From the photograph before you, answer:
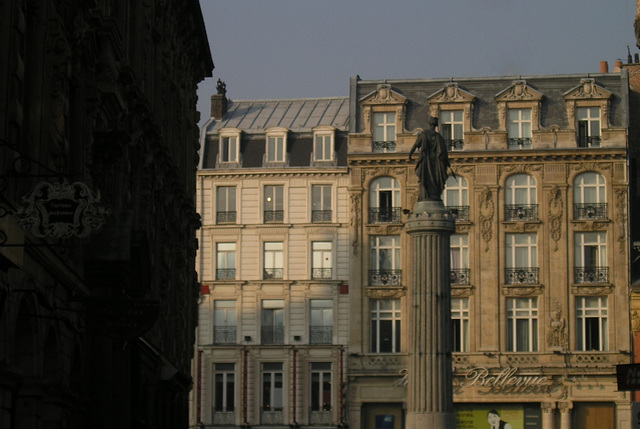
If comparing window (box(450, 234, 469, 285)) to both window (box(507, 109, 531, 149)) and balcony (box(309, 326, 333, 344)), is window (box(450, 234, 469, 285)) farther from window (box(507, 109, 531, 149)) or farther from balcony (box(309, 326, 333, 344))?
balcony (box(309, 326, 333, 344))

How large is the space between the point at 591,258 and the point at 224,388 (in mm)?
19012

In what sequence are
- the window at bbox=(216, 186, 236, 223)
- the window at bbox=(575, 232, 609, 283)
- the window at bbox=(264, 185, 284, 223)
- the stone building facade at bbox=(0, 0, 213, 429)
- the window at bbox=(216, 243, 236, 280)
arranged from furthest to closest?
the window at bbox=(216, 186, 236, 223), the window at bbox=(216, 243, 236, 280), the window at bbox=(264, 185, 284, 223), the window at bbox=(575, 232, 609, 283), the stone building facade at bbox=(0, 0, 213, 429)

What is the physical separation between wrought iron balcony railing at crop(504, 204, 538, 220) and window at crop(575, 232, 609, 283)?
2.33m

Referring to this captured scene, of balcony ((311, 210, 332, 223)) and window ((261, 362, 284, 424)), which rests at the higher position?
balcony ((311, 210, 332, 223))

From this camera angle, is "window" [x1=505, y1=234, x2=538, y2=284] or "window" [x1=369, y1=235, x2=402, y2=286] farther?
"window" [x1=369, y1=235, x2=402, y2=286]

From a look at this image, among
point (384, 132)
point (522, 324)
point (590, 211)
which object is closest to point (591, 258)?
point (590, 211)

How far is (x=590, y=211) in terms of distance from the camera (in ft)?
217

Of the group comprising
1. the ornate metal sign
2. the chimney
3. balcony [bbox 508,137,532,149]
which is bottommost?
the ornate metal sign

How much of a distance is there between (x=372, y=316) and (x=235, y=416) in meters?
8.33

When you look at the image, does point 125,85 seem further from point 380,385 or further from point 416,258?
point 380,385

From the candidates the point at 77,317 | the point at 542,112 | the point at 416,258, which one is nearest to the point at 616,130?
the point at 542,112

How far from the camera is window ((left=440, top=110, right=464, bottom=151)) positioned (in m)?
68.1

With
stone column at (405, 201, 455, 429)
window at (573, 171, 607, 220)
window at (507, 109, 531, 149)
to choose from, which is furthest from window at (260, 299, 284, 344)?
stone column at (405, 201, 455, 429)

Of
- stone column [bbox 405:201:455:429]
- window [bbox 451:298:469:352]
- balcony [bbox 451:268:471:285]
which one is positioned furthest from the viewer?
balcony [bbox 451:268:471:285]
